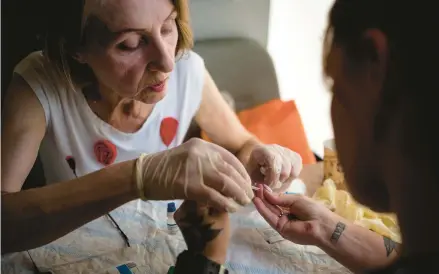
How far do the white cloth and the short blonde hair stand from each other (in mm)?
239

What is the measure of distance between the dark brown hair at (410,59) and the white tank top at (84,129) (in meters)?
0.49

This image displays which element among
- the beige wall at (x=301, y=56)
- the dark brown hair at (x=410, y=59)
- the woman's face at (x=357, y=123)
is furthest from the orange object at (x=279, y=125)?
the dark brown hair at (x=410, y=59)

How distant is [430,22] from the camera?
0.47 metres

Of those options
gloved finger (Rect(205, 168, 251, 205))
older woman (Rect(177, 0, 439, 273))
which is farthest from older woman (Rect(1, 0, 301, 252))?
older woman (Rect(177, 0, 439, 273))

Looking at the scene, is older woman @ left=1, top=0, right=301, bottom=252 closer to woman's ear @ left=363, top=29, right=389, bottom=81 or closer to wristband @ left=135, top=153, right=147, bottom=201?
wristband @ left=135, top=153, right=147, bottom=201

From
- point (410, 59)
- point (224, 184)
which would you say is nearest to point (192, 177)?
point (224, 184)

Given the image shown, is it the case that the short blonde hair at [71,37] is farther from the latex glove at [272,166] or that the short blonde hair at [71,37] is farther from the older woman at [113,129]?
the latex glove at [272,166]

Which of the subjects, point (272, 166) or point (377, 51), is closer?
point (377, 51)

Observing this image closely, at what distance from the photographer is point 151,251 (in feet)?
2.72

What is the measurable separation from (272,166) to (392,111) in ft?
1.33

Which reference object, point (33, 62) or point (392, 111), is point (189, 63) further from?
point (392, 111)

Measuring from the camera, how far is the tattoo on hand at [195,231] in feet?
2.53

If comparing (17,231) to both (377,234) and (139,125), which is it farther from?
(377,234)

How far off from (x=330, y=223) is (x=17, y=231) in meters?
0.47
